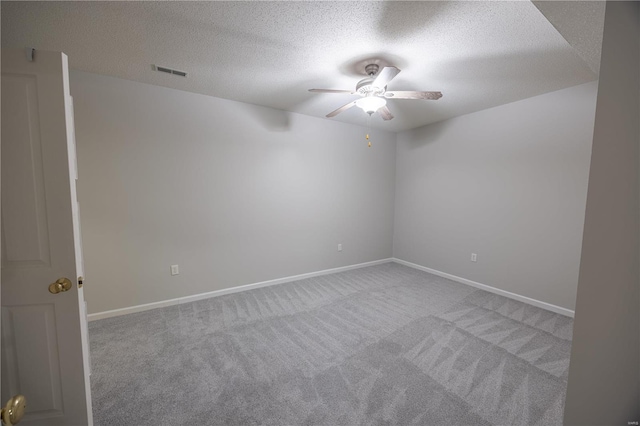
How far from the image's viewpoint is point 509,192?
126 inches

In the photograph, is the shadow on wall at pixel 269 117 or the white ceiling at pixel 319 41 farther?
the shadow on wall at pixel 269 117

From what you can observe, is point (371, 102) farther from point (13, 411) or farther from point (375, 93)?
point (13, 411)

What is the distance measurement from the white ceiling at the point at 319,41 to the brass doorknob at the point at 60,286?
1.73 m

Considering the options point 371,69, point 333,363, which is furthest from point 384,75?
point 333,363

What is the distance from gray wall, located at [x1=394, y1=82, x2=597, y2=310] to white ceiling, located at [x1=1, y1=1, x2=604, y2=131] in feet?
1.47

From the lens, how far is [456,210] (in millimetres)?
3793

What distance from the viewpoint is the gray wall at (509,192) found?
271cm

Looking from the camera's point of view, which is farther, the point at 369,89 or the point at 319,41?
the point at 369,89

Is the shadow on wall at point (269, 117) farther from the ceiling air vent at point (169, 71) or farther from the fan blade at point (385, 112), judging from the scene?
the fan blade at point (385, 112)

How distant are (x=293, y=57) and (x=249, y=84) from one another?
2.59 ft

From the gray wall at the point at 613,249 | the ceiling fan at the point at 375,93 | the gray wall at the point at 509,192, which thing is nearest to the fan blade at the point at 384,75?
the ceiling fan at the point at 375,93

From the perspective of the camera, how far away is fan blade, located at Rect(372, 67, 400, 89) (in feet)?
5.93

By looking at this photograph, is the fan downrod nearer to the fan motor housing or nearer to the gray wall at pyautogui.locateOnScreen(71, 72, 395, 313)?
the fan motor housing

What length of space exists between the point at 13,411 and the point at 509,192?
4.30 meters
